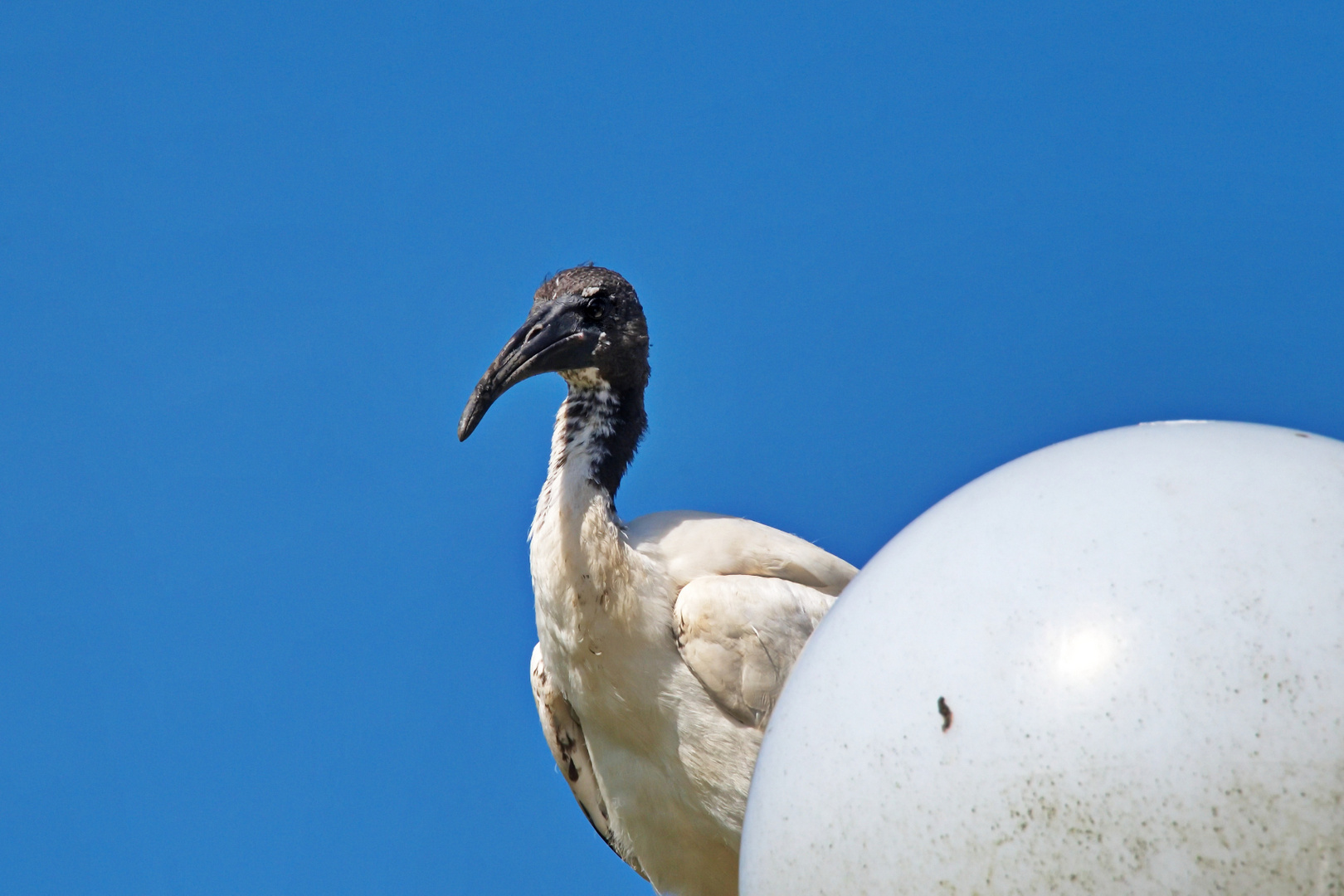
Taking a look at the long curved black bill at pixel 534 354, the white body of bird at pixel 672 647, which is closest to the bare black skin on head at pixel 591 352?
the long curved black bill at pixel 534 354

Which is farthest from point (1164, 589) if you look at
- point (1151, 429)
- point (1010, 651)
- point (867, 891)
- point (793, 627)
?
point (793, 627)

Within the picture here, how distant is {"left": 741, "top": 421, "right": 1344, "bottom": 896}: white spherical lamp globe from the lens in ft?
7.71

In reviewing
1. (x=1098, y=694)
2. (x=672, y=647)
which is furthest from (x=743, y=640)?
(x=1098, y=694)

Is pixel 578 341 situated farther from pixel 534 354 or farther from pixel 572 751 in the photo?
pixel 572 751

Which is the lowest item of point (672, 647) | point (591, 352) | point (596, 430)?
point (672, 647)

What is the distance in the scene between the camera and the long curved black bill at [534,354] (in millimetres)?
6355

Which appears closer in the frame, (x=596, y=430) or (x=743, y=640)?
(x=743, y=640)

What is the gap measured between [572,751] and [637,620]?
42.0 inches

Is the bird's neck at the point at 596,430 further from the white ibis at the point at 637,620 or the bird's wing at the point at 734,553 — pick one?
the bird's wing at the point at 734,553

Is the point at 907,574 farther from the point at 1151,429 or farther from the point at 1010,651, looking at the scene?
the point at 1151,429

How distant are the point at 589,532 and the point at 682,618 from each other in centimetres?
58

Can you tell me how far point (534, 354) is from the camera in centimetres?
653

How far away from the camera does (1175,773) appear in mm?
2373

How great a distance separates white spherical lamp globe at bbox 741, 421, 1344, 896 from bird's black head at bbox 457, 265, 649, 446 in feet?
12.1
